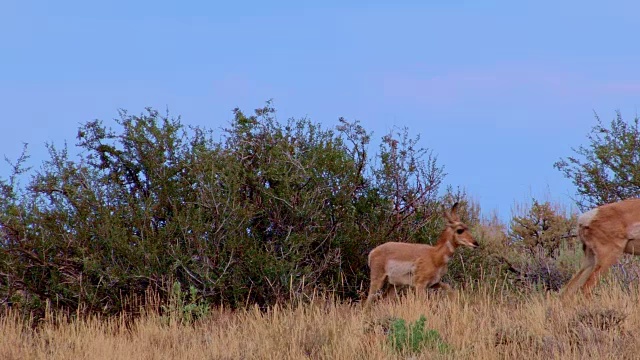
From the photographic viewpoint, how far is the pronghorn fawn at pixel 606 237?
12.1 meters

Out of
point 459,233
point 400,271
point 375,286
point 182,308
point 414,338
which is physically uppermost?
point 459,233

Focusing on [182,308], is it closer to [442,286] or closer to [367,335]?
[367,335]

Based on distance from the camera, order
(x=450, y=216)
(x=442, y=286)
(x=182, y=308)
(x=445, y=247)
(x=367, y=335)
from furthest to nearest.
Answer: (x=450, y=216) → (x=442, y=286) → (x=445, y=247) → (x=182, y=308) → (x=367, y=335)

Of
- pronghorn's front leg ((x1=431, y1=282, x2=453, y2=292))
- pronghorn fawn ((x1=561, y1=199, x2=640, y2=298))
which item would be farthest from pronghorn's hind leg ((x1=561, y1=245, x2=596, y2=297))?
pronghorn's front leg ((x1=431, y1=282, x2=453, y2=292))

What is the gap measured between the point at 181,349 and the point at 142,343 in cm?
68

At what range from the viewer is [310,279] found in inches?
504

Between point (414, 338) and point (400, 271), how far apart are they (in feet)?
11.4

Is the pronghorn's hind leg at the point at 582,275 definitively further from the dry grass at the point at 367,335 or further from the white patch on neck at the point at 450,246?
the white patch on neck at the point at 450,246

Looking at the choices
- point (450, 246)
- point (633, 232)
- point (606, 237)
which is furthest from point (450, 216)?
point (633, 232)

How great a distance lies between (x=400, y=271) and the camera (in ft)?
41.1

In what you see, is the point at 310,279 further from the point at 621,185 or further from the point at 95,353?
the point at 621,185

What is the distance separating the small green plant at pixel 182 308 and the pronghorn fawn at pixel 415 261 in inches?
87.5

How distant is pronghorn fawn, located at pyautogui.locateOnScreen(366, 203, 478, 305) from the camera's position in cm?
1255

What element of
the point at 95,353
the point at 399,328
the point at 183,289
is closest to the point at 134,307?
the point at 183,289
